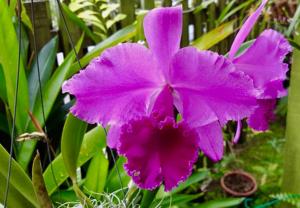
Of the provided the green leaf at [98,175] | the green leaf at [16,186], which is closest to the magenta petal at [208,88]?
the green leaf at [16,186]

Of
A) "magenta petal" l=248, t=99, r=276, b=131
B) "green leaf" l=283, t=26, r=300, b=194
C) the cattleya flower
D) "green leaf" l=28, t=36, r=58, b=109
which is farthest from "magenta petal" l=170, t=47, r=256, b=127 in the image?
"green leaf" l=28, t=36, r=58, b=109

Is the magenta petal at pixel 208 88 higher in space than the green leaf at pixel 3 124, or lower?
higher

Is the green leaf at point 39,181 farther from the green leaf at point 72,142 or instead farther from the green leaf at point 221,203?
the green leaf at point 221,203

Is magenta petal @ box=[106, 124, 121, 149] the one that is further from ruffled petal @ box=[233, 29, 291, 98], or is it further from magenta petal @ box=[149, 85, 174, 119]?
ruffled petal @ box=[233, 29, 291, 98]

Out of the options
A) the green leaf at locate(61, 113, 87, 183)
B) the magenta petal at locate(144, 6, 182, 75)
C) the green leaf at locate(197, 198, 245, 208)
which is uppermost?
the magenta petal at locate(144, 6, 182, 75)

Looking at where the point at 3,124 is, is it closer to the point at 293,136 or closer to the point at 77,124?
the point at 77,124

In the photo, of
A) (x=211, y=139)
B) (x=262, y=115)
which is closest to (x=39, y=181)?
(x=211, y=139)

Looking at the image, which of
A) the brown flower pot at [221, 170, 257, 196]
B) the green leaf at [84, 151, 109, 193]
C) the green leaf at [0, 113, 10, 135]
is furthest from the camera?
the brown flower pot at [221, 170, 257, 196]
